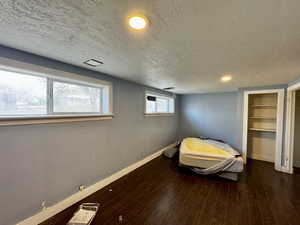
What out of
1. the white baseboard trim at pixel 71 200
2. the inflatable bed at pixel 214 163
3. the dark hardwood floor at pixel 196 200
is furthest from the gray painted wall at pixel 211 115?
the white baseboard trim at pixel 71 200

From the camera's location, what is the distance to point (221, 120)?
495 cm

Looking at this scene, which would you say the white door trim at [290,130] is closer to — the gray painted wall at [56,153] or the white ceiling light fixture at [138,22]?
the gray painted wall at [56,153]

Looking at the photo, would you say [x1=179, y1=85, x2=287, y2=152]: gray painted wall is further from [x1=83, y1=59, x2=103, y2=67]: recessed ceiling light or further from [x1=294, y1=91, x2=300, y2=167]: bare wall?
[x1=83, y1=59, x2=103, y2=67]: recessed ceiling light

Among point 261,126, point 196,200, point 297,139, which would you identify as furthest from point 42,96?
point 297,139

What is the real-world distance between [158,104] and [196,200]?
302 centimetres

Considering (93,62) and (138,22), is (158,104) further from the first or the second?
(138,22)

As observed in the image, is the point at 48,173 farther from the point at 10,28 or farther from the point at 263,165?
the point at 263,165

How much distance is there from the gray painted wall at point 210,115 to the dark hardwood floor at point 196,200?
6.33ft

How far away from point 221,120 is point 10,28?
215 inches

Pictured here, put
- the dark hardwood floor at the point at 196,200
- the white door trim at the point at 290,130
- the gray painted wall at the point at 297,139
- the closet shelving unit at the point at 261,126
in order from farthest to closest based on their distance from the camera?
the closet shelving unit at the point at 261,126 → the gray painted wall at the point at 297,139 → the white door trim at the point at 290,130 → the dark hardwood floor at the point at 196,200

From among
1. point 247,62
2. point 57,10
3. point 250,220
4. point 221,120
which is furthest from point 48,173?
point 221,120

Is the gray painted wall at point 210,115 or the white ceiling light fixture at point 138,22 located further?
the gray painted wall at point 210,115

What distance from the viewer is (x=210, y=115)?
16.9ft

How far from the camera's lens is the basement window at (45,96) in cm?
156
